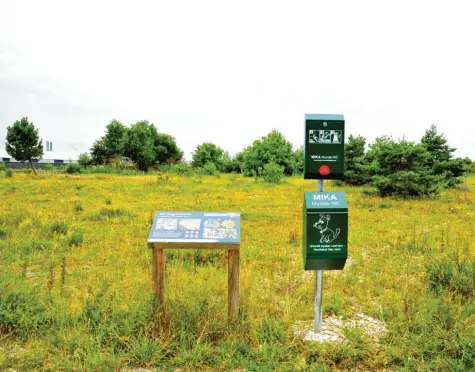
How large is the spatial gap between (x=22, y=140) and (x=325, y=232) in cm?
4799

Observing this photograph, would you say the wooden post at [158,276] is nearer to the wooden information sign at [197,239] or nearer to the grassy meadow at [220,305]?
the wooden information sign at [197,239]

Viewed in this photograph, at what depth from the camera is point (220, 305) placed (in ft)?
15.7

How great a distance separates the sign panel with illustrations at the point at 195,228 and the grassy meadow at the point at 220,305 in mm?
706

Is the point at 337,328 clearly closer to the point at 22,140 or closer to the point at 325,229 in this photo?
the point at 325,229

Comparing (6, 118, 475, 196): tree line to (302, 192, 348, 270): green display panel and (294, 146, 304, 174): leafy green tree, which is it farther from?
(302, 192, 348, 270): green display panel

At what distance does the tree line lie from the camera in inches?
755

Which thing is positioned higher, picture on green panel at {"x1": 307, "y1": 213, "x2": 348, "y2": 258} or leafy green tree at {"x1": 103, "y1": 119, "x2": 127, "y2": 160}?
leafy green tree at {"x1": 103, "y1": 119, "x2": 127, "y2": 160}

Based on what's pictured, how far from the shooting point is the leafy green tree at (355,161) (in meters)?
26.3

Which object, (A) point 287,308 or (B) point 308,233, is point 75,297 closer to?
(A) point 287,308

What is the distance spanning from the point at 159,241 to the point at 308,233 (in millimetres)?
1511

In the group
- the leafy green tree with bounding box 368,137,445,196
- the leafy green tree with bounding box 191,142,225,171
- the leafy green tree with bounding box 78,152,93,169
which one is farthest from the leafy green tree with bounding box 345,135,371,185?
the leafy green tree with bounding box 78,152,93,169

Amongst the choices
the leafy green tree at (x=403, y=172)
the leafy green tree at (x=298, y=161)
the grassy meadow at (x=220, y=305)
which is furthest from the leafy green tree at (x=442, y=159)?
the leafy green tree at (x=298, y=161)

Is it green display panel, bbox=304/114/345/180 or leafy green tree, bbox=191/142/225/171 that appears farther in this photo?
leafy green tree, bbox=191/142/225/171

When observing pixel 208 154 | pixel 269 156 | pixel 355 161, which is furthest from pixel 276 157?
pixel 355 161
